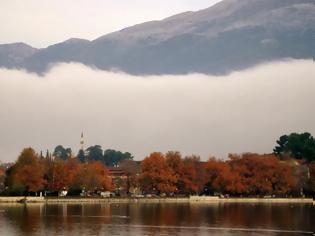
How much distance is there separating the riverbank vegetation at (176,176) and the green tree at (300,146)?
743 inches

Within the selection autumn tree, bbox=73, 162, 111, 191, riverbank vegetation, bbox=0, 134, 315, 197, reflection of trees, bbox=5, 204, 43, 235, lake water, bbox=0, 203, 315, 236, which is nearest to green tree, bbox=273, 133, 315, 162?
riverbank vegetation, bbox=0, 134, 315, 197

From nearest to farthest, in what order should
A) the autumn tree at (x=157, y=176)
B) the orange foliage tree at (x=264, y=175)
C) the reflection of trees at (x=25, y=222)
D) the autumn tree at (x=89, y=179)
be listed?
the reflection of trees at (x=25, y=222), the autumn tree at (x=89, y=179), the autumn tree at (x=157, y=176), the orange foliage tree at (x=264, y=175)

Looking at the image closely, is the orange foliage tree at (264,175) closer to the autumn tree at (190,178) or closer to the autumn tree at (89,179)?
the autumn tree at (190,178)

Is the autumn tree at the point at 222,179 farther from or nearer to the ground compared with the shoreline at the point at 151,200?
farther from the ground

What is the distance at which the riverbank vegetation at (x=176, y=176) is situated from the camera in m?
110

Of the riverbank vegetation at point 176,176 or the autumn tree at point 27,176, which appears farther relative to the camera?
the riverbank vegetation at point 176,176

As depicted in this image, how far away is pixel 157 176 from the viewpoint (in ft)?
387

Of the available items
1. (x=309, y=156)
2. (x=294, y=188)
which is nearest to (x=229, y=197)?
(x=294, y=188)

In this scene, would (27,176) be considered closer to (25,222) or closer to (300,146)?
A: (25,222)

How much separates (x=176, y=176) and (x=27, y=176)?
90.6 ft

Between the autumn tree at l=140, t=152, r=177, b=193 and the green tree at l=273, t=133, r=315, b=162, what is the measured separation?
148 feet

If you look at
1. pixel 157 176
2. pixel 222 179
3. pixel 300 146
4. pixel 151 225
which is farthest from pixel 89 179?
pixel 300 146

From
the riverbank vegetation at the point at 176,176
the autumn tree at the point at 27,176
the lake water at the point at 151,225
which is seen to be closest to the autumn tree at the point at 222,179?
the riverbank vegetation at the point at 176,176

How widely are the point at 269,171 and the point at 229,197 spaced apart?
8831 millimetres
